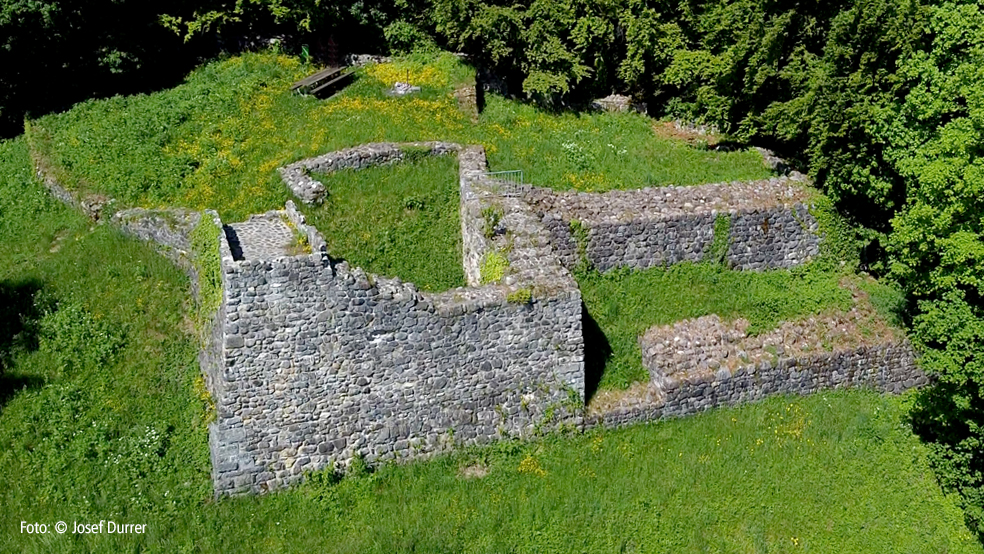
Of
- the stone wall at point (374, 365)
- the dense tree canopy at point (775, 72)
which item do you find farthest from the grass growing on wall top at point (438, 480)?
the dense tree canopy at point (775, 72)

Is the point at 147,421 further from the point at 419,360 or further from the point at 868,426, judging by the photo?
the point at 868,426

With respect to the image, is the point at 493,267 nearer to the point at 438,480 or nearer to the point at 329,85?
the point at 438,480

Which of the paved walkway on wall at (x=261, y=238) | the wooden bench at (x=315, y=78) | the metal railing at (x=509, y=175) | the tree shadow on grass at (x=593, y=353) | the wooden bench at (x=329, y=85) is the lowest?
the tree shadow on grass at (x=593, y=353)

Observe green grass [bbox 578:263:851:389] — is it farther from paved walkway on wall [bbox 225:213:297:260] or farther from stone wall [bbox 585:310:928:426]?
paved walkway on wall [bbox 225:213:297:260]

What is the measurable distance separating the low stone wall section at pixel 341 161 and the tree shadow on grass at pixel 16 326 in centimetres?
541

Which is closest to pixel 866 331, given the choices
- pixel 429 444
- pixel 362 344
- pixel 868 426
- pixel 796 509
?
pixel 868 426

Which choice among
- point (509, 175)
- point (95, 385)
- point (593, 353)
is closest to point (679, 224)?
point (593, 353)

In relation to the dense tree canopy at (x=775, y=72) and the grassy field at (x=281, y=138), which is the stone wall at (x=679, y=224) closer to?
the dense tree canopy at (x=775, y=72)

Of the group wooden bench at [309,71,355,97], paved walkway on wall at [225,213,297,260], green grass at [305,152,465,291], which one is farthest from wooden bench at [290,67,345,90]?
paved walkway on wall at [225,213,297,260]

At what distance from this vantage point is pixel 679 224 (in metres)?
18.3

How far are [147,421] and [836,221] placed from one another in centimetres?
1463

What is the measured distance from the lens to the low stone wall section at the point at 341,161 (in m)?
18.7

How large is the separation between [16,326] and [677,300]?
1254cm

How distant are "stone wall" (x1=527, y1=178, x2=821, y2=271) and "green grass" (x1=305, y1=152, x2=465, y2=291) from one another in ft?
6.81
